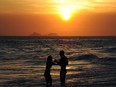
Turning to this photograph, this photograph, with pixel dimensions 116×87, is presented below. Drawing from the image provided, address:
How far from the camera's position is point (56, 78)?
21453 millimetres

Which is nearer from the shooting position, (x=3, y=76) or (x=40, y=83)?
(x=40, y=83)

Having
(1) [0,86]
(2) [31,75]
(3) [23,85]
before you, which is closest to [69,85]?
(3) [23,85]

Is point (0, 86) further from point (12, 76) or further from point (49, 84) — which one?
point (12, 76)

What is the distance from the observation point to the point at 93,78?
2148 centimetres

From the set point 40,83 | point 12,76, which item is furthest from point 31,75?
point 40,83

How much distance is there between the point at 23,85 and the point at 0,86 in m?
1.23

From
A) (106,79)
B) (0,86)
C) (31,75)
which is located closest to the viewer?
(0,86)

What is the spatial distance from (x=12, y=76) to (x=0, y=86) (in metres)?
4.33

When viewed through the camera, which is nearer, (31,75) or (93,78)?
(93,78)

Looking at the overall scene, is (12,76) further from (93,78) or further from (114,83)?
(114,83)

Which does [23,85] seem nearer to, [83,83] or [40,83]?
[40,83]

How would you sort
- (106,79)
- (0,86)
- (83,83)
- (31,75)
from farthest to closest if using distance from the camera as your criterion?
(31,75)
(106,79)
(83,83)
(0,86)

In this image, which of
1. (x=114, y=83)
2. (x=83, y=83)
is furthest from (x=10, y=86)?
(x=114, y=83)

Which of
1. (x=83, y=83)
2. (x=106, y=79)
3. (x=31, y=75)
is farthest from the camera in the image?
(x=31, y=75)
